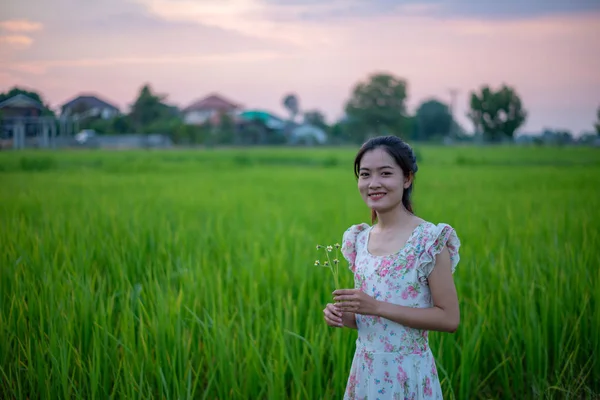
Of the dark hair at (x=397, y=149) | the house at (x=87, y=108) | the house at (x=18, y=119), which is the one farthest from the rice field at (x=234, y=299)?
the dark hair at (x=397, y=149)

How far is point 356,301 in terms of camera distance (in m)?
1.09

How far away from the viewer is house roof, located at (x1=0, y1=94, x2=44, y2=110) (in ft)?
9.50

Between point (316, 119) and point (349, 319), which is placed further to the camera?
point (316, 119)

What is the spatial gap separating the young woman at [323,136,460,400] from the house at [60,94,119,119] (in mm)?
2605

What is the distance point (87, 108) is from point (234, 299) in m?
1.85

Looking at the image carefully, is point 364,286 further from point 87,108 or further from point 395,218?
point 87,108

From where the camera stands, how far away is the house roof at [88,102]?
3.34 m

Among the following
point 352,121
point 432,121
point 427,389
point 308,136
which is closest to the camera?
point 427,389

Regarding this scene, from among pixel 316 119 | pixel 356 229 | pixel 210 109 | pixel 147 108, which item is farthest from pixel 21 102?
pixel 316 119

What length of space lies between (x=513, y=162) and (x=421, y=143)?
7662 mm

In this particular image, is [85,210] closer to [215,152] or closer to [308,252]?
[308,252]

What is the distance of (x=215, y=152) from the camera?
14.4m

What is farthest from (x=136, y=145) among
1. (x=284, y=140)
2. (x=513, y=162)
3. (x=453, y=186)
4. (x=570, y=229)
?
(x=284, y=140)

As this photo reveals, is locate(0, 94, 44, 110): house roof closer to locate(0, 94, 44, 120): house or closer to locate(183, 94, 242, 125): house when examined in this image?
locate(0, 94, 44, 120): house
